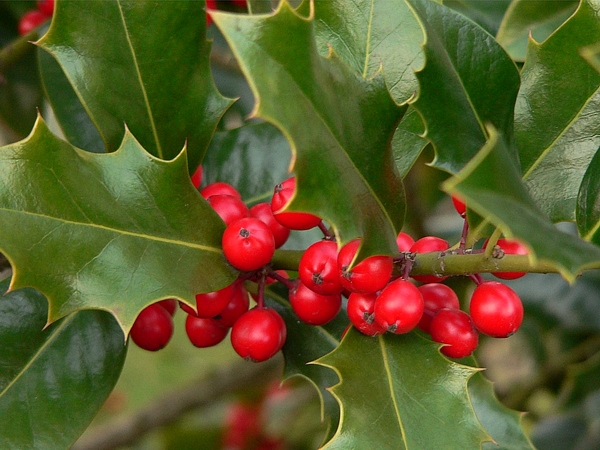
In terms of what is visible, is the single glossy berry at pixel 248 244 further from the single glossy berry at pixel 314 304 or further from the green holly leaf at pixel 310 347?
the green holly leaf at pixel 310 347

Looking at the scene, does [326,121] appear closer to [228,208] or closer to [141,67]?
[228,208]

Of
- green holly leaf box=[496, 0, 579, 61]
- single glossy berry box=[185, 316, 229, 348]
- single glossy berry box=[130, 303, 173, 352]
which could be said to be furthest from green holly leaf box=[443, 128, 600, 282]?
green holly leaf box=[496, 0, 579, 61]

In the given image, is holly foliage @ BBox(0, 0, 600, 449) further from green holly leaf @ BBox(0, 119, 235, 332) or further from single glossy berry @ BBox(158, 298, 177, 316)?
single glossy berry @ BBox(158, 298, 177, 316)

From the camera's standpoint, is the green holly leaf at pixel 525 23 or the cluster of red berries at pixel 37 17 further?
the cluster of red berries at pixel 37 17

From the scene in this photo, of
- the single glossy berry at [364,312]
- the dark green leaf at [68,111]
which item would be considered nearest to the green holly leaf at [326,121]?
the single glossy berry at [364,312]

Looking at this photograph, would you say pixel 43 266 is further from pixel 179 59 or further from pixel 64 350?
pixel 179 59

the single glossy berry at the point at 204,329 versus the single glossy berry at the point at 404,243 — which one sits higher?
the single glossy berry at the point at 404,243

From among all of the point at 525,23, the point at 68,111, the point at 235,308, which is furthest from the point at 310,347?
the point at 525,23
